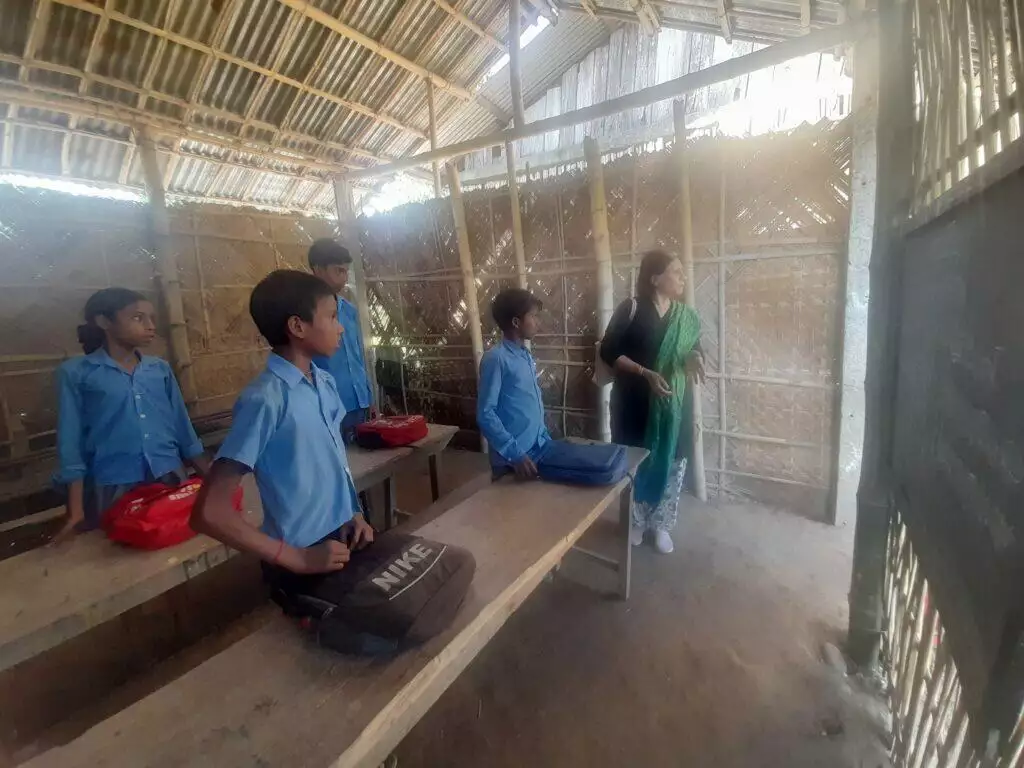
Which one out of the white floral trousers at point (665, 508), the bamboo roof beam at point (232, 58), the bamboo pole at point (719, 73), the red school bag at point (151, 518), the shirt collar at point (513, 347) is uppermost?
the bamboo roof beam at point (232, 58)

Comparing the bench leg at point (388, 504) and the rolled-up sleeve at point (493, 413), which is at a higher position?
the rolled-up sleeve at point (493, 413)

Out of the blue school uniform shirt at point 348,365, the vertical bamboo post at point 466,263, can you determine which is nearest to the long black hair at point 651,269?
the blue school uniform shirt at point 348,365

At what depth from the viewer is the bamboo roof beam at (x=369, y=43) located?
4.95m

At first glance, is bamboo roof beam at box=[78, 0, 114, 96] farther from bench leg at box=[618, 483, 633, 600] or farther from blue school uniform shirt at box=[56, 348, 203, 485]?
bench leg at box=[618, 483, 633, 600]

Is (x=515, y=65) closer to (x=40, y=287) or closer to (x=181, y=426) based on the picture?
(x=181, y=426)

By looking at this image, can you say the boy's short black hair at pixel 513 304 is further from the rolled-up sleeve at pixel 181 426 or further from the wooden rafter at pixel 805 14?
the wooden rafter at pixel 805 14

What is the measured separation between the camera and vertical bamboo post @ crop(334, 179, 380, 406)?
18.5ft

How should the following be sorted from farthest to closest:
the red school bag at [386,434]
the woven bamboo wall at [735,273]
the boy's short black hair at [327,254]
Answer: the woven bamboo wall at [735,273] < the red school bag at [386,434] < the boy's short black hair at [327,254]

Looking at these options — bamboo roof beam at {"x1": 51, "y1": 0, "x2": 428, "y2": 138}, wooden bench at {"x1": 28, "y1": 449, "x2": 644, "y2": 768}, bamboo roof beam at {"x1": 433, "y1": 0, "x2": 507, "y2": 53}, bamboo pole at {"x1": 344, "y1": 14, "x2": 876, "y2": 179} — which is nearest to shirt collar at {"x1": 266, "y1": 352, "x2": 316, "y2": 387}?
wooden bench at {"x1": 28, "y1": 449, "x2": 644, "y2": 768}

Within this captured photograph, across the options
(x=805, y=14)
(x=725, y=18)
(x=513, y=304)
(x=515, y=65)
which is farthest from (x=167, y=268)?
(x=805, y=14)

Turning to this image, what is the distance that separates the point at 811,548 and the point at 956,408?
8.43 feet

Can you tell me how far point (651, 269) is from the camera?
2.97 metres

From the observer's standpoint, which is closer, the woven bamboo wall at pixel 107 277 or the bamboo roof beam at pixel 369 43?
the woven bamboo wall at pixel 107 277

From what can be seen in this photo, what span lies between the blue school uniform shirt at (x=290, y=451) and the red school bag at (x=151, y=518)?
669mm
